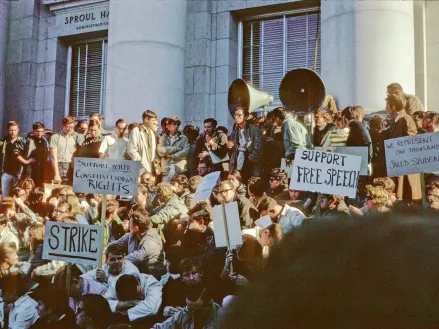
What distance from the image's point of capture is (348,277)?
1.96 feet

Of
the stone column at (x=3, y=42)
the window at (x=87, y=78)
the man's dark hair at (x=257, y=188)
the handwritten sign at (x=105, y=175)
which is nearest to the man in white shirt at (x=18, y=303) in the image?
the handwritten sign at (x=105, y=175)

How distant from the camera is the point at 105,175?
5.79m

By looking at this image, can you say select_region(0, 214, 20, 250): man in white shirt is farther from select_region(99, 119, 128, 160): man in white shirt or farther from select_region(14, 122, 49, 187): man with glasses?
select_region(14, 122, 49, 187): man with glasses

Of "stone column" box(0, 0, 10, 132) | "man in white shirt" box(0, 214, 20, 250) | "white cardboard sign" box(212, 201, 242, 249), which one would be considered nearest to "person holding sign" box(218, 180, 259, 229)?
"white cardboard sign" box(212, 201, 242, 249)

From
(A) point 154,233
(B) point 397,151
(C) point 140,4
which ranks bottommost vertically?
(A) point 154,233

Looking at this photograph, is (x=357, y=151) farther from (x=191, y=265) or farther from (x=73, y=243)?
(x=73, y=243)

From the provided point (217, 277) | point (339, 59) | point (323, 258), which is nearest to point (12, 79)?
point (339, 59)

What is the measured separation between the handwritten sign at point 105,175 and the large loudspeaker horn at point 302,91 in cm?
290

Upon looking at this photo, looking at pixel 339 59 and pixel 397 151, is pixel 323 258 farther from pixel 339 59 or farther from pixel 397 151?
pixel 339 59

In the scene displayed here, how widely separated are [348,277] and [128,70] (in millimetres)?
11615

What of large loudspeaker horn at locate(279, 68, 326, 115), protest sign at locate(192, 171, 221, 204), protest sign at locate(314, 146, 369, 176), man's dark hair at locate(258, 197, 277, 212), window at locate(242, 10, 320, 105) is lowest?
man's dark hair at locate(258, 197, 277, 212)

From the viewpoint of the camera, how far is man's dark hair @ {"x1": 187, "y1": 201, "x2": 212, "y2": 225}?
712 cm

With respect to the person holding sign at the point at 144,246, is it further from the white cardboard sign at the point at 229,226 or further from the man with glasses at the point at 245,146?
the man with glasses at the point at 245,146

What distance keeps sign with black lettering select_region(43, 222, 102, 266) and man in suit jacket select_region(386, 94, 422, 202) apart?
3.11 m
